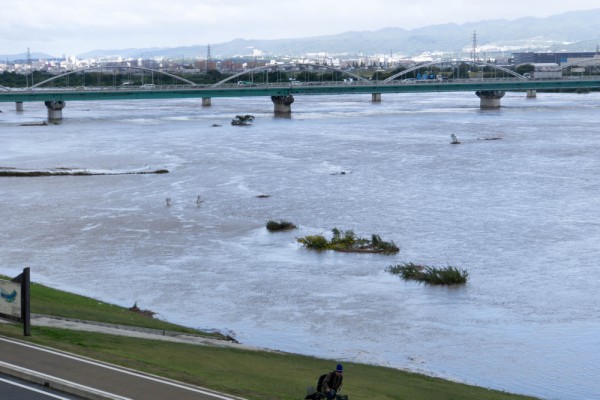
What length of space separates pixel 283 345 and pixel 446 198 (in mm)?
22124

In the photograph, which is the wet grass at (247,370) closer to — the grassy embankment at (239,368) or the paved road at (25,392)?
the grassy embankment at (239,368)

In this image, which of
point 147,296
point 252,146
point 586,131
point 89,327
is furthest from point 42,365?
point 586,131

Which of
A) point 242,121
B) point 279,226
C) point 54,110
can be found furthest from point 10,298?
point 54,110

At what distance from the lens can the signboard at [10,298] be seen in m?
14.5

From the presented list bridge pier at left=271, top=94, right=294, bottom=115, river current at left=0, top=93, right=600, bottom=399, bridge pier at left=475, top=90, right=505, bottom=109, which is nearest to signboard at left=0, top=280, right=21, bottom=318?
river current at left=0, top=93, right=600, bottom=399

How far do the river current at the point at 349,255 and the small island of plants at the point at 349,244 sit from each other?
0.50 metres

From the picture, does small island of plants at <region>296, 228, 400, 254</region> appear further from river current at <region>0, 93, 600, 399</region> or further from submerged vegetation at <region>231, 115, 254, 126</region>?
submerged vegetation at <region>231, 115, 254, 126</region>

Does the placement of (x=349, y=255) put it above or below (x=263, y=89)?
below

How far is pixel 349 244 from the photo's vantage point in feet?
100

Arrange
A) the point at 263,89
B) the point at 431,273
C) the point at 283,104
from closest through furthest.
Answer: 1. the point at 431,273
2. the point at 263,89
3. the point at 283,104

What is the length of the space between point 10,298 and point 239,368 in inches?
139

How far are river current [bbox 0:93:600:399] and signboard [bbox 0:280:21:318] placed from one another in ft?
21.7

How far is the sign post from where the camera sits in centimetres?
1430

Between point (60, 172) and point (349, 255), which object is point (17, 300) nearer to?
point (349, 255)
